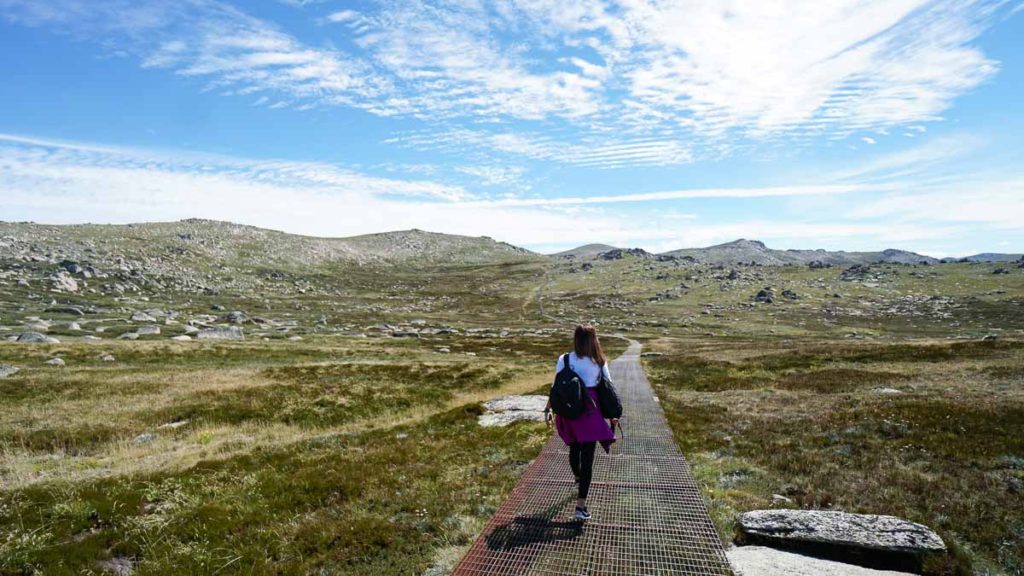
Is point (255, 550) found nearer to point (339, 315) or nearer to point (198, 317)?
point (198, 317)

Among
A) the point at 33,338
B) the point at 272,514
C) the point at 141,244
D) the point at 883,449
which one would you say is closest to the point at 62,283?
the point at 141,244

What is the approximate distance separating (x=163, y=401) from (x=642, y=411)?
24.9 meters

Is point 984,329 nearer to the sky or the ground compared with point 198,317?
nearer to the sky

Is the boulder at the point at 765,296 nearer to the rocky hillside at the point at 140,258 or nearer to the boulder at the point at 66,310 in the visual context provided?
the boulder at the point at 66,310

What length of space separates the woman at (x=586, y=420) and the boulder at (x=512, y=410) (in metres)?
9.35

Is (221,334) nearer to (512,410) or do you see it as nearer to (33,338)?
(33,338)

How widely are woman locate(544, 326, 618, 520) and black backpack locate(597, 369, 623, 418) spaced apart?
6cm

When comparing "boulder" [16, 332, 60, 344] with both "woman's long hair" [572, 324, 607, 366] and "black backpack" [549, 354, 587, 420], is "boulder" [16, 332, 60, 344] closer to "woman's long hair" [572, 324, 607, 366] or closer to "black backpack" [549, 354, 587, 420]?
"black backpack" [549, 354, 587, 420]

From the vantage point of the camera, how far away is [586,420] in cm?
867

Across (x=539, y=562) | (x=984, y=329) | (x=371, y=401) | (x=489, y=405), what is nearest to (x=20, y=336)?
(x=371, y=401)

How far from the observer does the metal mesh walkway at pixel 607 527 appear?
23.2 feet

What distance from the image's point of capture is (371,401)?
84.7ft

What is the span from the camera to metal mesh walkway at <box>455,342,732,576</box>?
708cm

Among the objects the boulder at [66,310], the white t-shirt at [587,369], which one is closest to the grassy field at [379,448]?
the white t-shirt at [587,369]
